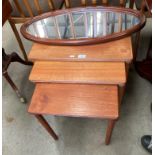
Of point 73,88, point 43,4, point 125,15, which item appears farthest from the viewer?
point 43,4

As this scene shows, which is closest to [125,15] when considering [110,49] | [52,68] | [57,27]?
[110,49]

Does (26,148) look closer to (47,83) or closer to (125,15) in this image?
(47,83)

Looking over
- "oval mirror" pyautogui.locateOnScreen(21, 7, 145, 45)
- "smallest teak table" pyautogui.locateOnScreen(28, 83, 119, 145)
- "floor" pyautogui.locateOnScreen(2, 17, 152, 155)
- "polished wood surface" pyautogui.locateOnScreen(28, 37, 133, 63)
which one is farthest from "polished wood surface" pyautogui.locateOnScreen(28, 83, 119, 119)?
"floor" pyautogui.locateOnScreen(2, 17, 152, 155)

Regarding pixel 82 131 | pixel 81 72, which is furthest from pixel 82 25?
pixel 82 131

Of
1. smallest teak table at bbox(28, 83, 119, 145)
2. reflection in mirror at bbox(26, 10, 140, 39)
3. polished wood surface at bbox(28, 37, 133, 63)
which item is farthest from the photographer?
reflection in mirror at bbox(26, 10, 140, 39)

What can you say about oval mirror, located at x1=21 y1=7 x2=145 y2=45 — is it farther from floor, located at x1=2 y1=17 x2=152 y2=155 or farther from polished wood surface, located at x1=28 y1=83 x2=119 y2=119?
floor, located at x1=2 y1=17 x2=152 y2=155

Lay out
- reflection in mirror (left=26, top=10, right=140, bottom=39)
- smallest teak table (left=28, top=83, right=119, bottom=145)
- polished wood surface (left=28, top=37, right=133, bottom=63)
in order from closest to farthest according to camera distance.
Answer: smallest teak table (left=28, top=83, right=119, bottom=145)
polished wood surface (left=28, top=37, right=133, bottom=63)
reflection in mirror (left=26, top=10, right=140, bottom=39)

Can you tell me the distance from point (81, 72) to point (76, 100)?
151 mm

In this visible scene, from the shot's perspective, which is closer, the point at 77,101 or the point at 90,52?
the point at 77,101

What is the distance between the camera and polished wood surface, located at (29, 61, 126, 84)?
899 mm

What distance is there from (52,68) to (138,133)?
0.67m

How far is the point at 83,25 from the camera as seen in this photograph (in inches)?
45.4

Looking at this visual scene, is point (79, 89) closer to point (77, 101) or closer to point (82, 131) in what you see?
point (77, 101)

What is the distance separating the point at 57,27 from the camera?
117cm
